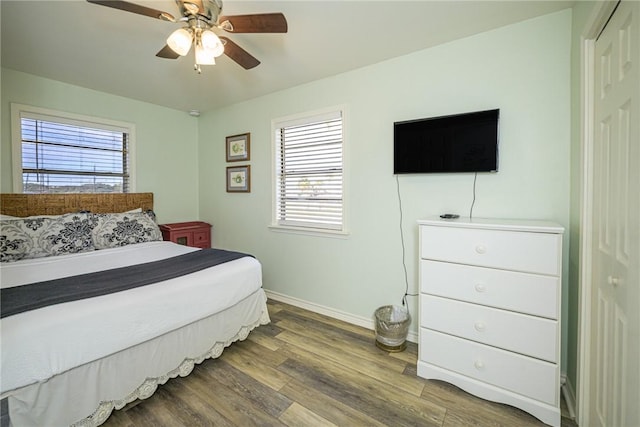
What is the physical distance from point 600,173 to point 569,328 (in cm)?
108

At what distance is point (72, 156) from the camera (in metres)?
3.05

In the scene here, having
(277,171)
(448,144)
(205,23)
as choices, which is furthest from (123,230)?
(448,144)

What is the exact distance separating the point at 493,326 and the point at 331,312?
158cm

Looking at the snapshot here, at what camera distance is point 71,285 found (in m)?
1.69

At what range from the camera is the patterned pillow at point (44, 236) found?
7.43ft

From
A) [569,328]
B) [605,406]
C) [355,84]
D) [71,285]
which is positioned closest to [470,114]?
[355,84]

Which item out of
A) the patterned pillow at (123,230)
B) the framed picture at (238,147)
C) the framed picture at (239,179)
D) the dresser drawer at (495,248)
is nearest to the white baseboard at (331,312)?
the dresser drawer at (495,248)

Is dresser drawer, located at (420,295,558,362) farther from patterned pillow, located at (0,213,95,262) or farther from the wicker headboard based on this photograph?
the wicker headboard

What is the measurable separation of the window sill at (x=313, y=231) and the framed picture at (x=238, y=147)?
41.2 inches

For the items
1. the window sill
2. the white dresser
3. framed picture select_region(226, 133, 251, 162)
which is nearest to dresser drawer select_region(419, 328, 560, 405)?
the white dresser

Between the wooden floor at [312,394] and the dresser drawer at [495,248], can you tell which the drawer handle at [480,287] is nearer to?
the dresser drawer at [495,248]

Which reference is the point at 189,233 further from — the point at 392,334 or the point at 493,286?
the point at 493,286

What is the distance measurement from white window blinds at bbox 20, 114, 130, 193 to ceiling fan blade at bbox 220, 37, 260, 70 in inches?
94.3

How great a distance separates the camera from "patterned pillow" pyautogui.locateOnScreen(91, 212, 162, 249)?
9.13ft
